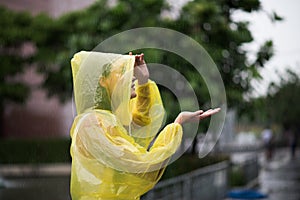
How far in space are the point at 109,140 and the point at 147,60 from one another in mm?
A: 2624

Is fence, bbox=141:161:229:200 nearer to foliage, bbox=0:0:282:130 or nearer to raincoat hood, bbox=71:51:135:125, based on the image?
foliage, bbox=0:0:282:130

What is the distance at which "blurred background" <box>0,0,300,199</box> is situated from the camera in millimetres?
10539

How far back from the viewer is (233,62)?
35.5 feet

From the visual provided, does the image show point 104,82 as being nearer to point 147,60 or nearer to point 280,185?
point 147,60

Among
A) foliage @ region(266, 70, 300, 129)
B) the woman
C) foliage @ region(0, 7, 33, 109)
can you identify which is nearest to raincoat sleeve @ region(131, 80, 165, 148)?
the woman

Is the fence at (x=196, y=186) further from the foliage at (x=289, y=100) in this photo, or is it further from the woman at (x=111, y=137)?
the foliage at (x=289, y=100)

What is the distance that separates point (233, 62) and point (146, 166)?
7939 millimetres

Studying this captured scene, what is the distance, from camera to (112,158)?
3.04m

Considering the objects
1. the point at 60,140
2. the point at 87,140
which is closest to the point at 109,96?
the point at 87,140

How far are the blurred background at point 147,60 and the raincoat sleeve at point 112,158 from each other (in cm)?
59

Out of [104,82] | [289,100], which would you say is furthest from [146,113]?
[289,100]

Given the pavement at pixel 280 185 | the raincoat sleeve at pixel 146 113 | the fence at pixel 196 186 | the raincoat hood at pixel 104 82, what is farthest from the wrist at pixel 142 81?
the pavement at pixel 280 185

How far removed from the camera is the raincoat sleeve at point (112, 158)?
9.92 ft

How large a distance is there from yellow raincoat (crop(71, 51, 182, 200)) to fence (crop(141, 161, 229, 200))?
4368mm
